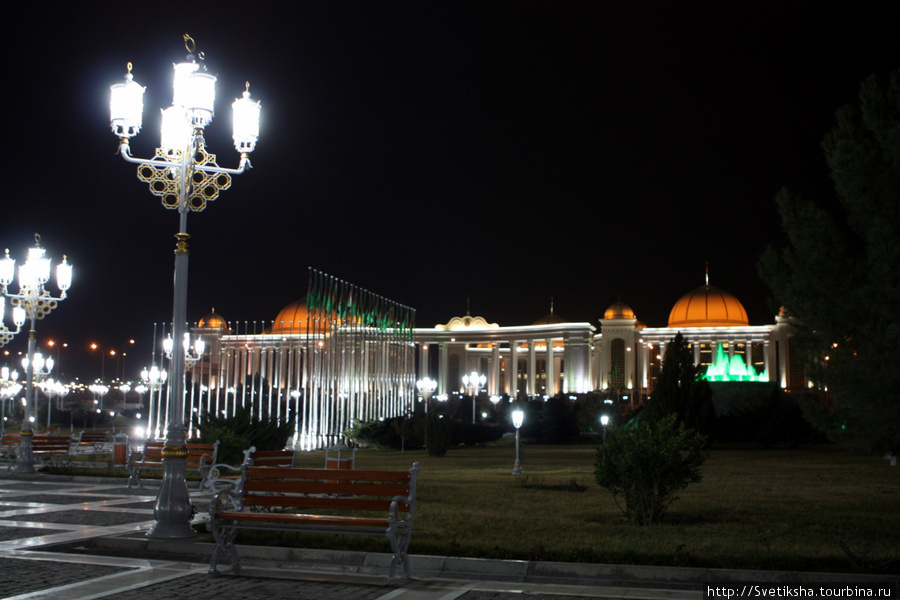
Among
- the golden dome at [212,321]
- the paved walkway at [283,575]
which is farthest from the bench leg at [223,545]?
the golden dome at [212,321]

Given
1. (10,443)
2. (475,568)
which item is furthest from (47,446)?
(475,568)

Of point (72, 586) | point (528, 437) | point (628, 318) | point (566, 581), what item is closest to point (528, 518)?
point (566, 581)

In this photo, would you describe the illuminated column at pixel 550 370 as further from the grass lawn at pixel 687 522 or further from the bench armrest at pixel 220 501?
the bench armrest at pixel 220 501

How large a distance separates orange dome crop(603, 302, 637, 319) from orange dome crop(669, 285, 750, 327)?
3706mm

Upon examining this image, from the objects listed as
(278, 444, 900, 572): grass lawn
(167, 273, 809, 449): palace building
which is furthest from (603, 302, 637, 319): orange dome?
(278, 444, 900, 572): grass lawn

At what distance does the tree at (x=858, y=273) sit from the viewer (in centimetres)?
1348

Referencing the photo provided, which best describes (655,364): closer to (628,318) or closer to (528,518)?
(628,318)

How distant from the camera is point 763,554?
354 inches

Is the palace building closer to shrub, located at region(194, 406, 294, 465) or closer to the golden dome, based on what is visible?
the golden dome

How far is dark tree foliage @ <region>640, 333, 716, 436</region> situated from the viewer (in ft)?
108

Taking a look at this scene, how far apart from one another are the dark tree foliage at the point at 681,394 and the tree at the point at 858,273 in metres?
17.9

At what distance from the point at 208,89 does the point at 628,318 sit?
2829 inches

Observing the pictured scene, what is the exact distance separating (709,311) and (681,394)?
4729 centimetres

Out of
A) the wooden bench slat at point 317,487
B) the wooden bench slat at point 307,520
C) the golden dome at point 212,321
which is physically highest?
the golden dome at point 212,321
